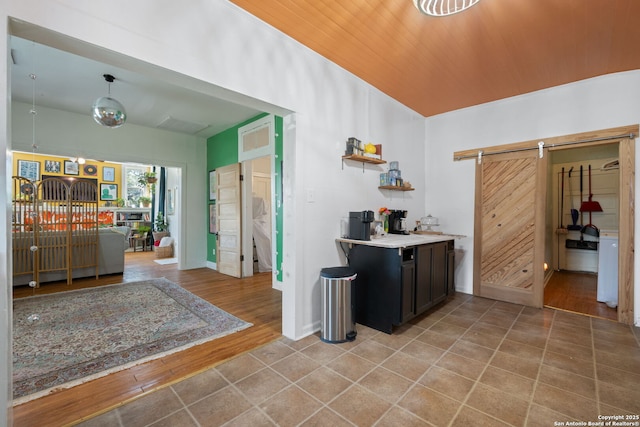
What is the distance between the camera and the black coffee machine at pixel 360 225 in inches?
109

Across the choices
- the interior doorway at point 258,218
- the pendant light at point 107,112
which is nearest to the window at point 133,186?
the interior doorway at point 258,218

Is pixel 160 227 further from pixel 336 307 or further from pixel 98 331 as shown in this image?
pixel 336 307

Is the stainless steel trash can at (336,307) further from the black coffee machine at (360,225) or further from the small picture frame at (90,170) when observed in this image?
the small picture frame at (90,170)

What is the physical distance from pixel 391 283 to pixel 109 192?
10129 mm

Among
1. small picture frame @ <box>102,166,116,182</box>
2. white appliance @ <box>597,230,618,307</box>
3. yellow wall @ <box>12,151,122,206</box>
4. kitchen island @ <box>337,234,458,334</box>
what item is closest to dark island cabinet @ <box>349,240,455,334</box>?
kitchen island @ <box>337,234,458,334</box>

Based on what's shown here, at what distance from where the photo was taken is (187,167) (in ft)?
19.2

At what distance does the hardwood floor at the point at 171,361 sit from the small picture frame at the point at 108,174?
18.4 ft

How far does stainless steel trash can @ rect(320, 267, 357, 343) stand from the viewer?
248cm

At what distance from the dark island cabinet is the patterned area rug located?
1.34 meters

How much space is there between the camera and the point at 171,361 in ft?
7.18

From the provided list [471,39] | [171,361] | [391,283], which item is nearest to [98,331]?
[171,361]

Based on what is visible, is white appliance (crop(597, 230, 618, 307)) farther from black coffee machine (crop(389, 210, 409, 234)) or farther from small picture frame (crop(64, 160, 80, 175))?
small picture frame (crop(64, 160, 80, 175))

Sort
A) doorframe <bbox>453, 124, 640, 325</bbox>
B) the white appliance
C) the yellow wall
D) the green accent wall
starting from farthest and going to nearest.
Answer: the yellow wall
the green accent wall
the white appliance
doorframe <bbox>453, 124, 640, 325</bbox>

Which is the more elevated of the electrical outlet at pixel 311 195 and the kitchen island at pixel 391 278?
the electrical outlet at pixel 311 195
